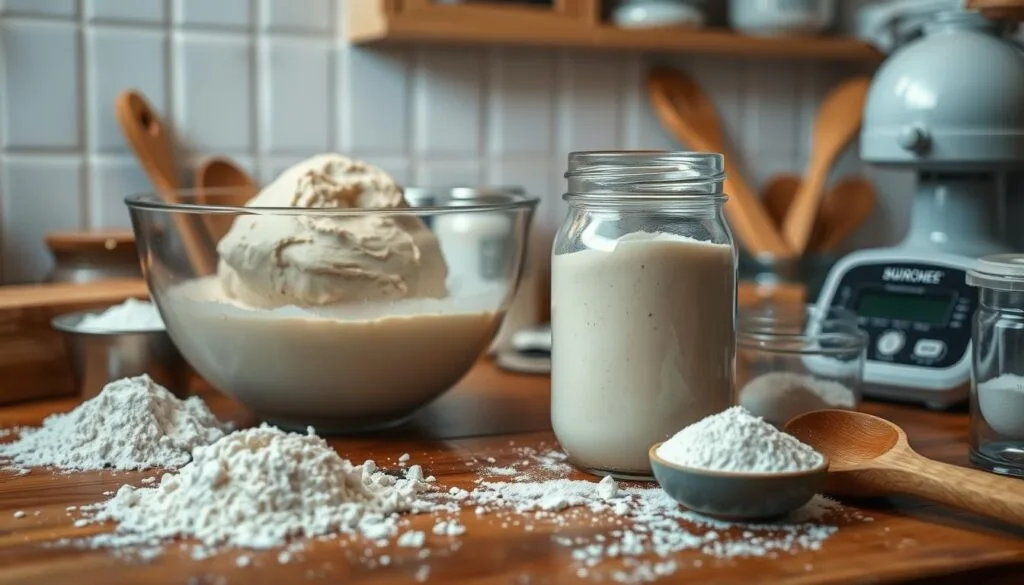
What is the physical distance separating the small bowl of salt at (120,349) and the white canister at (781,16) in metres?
0.83

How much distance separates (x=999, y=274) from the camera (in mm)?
775

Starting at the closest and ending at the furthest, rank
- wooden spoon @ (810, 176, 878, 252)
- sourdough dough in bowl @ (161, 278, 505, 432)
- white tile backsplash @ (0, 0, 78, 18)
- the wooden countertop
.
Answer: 1. the wooden countertop
2. sourdough dough in bowl @ (161, 278, 505, 432)
3. white tile backsplash @ (0, 0, 78, 18)
4. wooden spoon @ (810, 176, 878, 252)

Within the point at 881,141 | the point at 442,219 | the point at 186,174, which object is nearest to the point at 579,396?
the point at 442,219

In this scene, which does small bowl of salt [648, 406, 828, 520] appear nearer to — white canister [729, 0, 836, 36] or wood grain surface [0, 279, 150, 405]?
wood grain surface [0, 279, 150, 405]

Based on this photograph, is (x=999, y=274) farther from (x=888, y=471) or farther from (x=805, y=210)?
(x=805, y=210)

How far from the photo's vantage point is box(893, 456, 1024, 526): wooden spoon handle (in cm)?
63

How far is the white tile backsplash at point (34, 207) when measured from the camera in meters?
1.16

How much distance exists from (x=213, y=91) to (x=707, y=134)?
0.65m

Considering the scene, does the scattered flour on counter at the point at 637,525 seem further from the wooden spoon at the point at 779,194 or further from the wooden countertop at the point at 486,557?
the wooden spoon at the point at 779,194

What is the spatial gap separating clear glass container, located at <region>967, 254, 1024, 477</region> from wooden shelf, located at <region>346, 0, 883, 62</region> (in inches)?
24.9

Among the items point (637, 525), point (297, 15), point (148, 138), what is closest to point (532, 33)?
point (297, 15)

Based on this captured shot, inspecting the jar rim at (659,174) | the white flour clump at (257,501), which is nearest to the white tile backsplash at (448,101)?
the jar rim at (659,174)

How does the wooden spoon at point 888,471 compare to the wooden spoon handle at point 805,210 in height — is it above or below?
below

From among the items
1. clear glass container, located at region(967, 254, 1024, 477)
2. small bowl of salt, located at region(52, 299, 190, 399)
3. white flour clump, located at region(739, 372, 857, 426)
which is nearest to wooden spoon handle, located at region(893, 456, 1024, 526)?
clear glass container, located at region(967, 254, 1024, 477)
